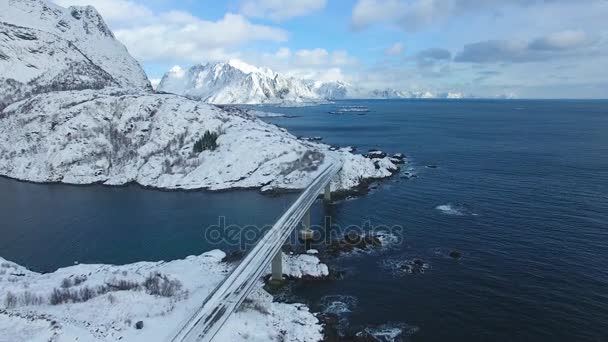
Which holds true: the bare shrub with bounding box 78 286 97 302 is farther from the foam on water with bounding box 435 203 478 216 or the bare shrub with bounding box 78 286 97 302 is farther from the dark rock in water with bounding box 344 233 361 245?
the foam on water with bounding box 435 203 478 216

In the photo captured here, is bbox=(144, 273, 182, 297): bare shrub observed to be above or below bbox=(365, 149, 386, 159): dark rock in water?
below

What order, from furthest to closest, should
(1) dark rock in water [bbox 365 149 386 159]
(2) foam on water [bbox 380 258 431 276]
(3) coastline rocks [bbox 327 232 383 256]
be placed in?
(1) dark rock in water [bbox 365 149 386 159] → (3) coastline rocks [bbox 327 232 383 256] → (2) foam on water [bbox 380 258 431 276]

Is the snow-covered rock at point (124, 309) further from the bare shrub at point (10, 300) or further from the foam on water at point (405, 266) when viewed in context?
the foam on water at point (405, 266)

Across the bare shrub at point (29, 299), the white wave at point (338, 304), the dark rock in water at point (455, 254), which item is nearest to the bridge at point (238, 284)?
the white wave at point (338, 304)

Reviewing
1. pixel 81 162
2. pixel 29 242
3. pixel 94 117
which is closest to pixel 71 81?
pixel 94 117

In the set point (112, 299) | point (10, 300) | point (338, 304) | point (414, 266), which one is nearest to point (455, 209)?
point (414, 266)

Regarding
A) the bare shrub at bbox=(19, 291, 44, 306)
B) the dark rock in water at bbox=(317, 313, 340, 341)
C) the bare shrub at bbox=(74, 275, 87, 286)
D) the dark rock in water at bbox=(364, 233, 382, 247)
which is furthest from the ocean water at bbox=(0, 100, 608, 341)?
the bare shrub at bbox=(19, 291, 44, 306)

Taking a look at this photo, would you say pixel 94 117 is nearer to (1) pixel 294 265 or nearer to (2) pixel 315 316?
(1) pixel 294 265
